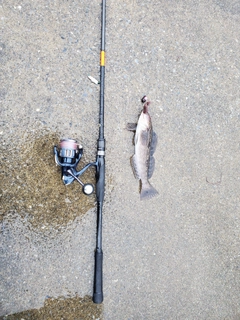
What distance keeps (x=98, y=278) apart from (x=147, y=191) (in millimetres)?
864

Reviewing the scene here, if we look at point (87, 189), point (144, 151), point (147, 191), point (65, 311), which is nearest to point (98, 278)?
point (65, 311)

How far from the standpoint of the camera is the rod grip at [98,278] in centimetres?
245

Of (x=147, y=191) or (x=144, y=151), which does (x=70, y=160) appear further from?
(x=147, y=191)

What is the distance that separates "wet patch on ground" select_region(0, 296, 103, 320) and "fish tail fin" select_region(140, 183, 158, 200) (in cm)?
101

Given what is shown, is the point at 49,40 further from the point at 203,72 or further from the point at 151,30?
the point at 203,72

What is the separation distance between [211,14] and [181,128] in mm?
1260

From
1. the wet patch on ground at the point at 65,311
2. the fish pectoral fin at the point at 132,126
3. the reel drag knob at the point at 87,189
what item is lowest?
the wet patch on ground at the point at 65,311

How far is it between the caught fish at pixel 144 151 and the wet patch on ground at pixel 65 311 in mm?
1051

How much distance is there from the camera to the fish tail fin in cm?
268

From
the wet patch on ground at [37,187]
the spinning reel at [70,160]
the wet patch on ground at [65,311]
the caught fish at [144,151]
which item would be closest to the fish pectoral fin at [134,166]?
the caught fish at [144,151]

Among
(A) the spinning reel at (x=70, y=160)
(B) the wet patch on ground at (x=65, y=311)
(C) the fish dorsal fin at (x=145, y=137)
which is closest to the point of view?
(A) the spinning reel at (x=70, y=160)

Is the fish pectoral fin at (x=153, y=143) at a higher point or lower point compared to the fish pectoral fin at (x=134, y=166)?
higher

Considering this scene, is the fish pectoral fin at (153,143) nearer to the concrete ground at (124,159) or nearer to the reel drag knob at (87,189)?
the concrete ground at (124,159)

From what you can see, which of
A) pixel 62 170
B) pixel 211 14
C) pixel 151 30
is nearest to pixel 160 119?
pixel 151 30
